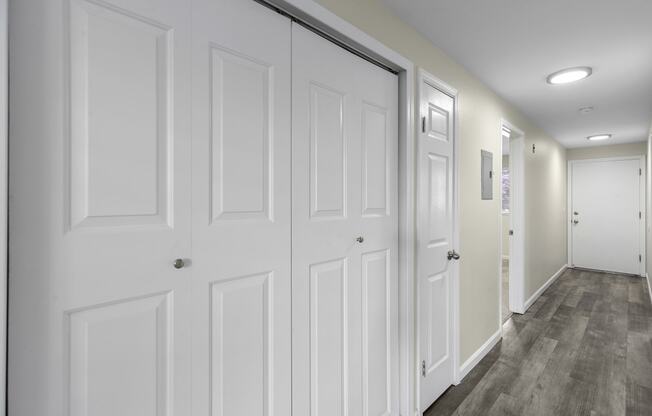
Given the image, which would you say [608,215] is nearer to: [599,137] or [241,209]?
[599,137]

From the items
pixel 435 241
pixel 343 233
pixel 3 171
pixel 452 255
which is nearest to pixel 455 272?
pixel 452 255

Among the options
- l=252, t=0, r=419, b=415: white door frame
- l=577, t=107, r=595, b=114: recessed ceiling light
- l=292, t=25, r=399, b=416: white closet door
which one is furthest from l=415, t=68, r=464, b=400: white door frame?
l=577, t=107, r=595, b=114: recessed ceiling light

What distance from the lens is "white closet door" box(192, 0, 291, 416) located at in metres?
1.00

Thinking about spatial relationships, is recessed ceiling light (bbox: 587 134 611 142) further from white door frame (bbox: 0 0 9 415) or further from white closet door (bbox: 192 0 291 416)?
white door frame (bbox: 0 0 9 415)

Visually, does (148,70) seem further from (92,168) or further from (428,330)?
(428,330)

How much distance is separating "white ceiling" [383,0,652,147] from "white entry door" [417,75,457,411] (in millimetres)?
351

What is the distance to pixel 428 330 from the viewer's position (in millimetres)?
2033

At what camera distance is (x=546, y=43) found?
2.02m

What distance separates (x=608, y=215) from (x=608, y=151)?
113 centimetres

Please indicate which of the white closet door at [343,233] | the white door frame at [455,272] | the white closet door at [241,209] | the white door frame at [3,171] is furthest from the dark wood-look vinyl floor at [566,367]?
the white door frame at [3,171]

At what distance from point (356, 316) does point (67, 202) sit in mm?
1230

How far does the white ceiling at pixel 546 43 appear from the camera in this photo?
165cm

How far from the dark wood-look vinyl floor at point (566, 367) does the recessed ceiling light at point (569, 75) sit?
2.25 metres

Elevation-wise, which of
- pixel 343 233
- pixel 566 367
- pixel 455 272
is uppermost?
pixel 343 233
